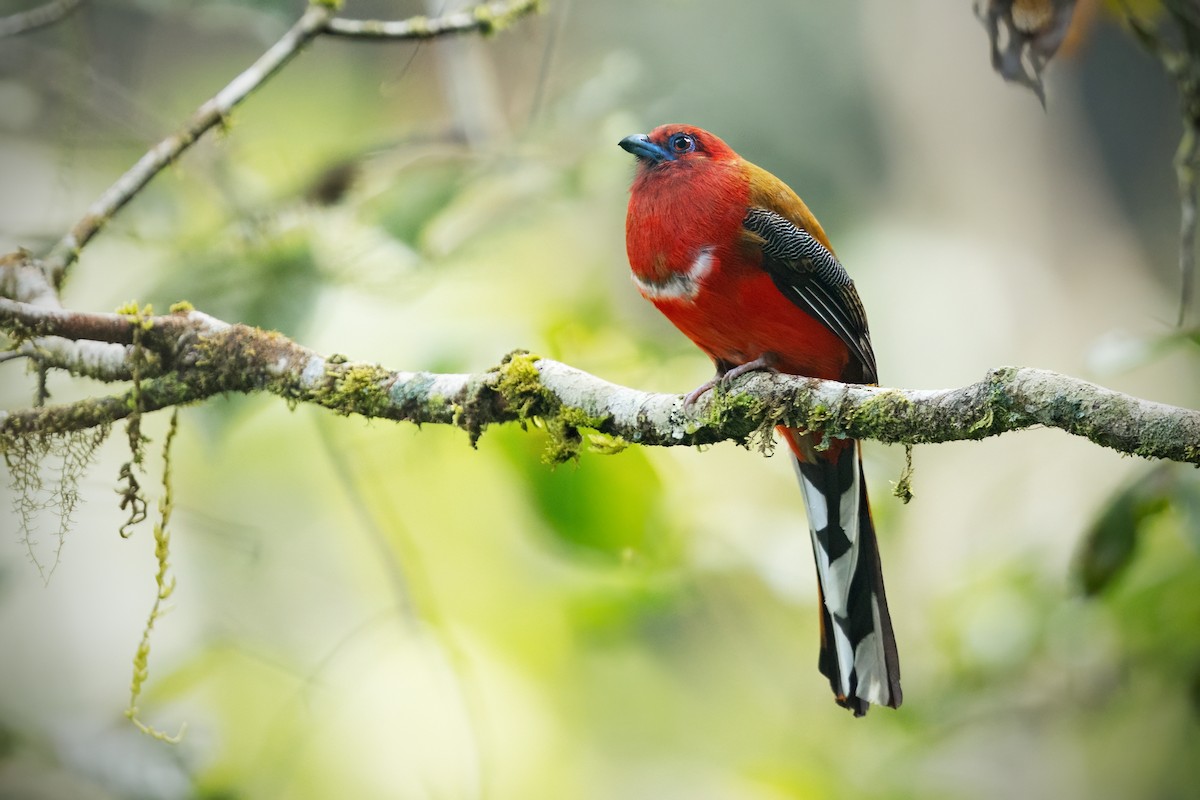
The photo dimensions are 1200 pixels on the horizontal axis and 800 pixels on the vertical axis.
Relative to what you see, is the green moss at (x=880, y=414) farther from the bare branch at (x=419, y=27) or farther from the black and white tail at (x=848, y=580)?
the bare branch at (x=419, y=27)

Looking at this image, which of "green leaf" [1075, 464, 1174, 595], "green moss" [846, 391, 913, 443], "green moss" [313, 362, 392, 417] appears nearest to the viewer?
"green moss" [846, 391, 913, 443]

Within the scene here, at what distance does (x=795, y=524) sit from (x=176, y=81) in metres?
3.22

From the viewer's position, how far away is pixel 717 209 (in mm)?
2162

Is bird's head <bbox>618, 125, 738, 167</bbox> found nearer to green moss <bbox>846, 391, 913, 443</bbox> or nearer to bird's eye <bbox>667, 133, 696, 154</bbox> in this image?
bird's eye <bbox>667, 133, 696, 154</bbox>

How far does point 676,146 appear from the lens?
7.72ft

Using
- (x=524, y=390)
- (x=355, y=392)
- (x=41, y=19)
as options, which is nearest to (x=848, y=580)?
(x=524, y=390)

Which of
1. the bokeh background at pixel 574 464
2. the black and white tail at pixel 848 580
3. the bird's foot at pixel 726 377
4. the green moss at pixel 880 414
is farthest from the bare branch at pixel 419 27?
the green moss at pixel 880 414

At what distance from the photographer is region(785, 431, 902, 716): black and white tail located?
88.4 inches

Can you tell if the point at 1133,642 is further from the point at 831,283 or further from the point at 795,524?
the point at 831,283

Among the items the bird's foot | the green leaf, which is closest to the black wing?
the bird's foot

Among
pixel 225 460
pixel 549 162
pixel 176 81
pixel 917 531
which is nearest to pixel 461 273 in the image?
pixel 549 162

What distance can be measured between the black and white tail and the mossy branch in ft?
1.10

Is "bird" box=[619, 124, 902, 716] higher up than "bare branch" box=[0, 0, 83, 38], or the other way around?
"bare branch" box=[0, 0, 83, 38]

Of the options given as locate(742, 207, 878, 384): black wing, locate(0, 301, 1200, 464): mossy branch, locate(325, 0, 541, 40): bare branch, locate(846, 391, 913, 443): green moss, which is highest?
locate(325, 0, 541, 40): bare branch
